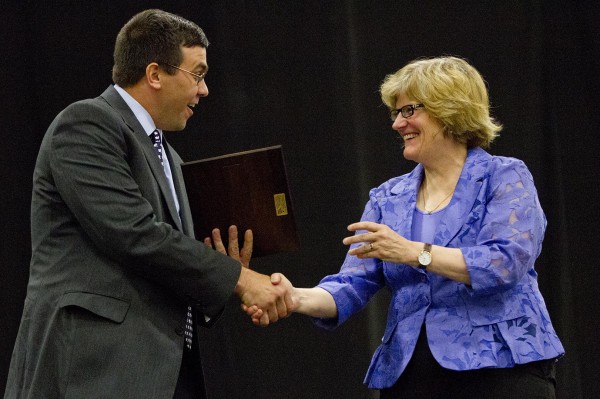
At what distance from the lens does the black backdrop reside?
144 inches

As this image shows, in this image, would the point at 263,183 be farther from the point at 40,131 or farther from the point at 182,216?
the point at 40,131

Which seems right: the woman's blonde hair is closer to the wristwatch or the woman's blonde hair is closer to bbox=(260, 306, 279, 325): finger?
the wristwatch

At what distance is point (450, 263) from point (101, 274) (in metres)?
0.84

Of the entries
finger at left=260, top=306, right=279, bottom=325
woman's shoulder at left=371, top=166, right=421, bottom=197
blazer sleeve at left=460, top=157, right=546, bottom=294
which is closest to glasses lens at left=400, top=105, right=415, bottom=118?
woman's shoulder at left=371, top=166, right=421, bottom=197

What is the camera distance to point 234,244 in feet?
8.11

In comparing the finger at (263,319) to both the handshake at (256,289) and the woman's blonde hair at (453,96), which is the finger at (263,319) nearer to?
the handshake at (256,289)

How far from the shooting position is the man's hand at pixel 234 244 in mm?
2453

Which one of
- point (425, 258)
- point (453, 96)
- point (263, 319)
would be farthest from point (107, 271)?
point (453, 96)

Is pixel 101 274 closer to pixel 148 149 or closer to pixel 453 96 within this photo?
pixel 148 149

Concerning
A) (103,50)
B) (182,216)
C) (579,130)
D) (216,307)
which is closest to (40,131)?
(103,50)

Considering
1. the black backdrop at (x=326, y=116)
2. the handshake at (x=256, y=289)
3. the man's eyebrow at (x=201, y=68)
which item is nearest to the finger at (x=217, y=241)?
the handshake at (x=256, y=289)

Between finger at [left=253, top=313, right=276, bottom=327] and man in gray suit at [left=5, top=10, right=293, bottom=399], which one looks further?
finger at [left=253, top=313, right=276, bottom=327]

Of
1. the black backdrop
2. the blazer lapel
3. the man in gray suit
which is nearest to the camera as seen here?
the man in gray suit

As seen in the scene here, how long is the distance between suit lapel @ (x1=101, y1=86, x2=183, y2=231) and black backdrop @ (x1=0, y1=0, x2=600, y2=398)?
4.90 ft
